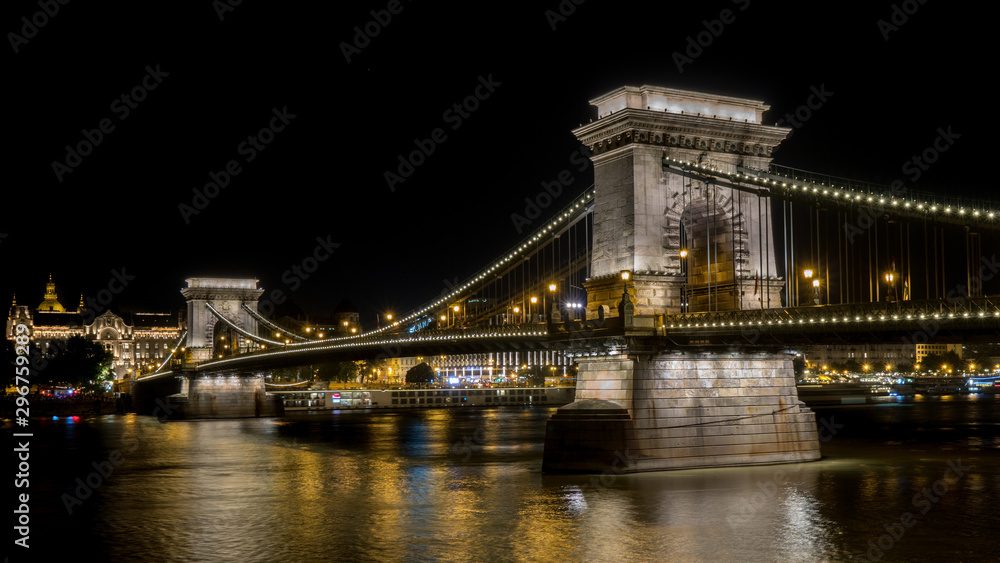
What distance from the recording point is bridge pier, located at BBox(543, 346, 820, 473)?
34.3 metres

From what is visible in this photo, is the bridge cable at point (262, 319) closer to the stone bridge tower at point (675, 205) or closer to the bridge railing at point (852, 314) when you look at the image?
the stone bridge tower at point (675, 205)

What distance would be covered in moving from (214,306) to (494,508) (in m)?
83.8

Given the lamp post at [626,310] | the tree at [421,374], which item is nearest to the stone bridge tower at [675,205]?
the lamp post at [626,310]

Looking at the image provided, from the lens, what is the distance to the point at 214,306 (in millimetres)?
109875

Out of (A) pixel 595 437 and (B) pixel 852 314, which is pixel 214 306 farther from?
(B) pixel 852 314

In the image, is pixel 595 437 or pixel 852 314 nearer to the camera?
pixel 852 314

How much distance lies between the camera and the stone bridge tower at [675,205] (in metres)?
37.5

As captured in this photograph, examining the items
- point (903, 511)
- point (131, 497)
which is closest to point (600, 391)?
point (903, 511)

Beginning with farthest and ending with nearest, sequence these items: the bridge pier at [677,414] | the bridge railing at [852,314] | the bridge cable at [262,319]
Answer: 1. the bridge cable at [262,319]
2. the bridge pier at [677,414]
3. the bridge railing at [852,314]

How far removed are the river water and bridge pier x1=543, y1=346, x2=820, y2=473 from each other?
0.71 m

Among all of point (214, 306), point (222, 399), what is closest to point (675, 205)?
point (222, 399)

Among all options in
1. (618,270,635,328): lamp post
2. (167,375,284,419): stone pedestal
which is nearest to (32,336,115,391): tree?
(167,375,284,419): stone pedestal
